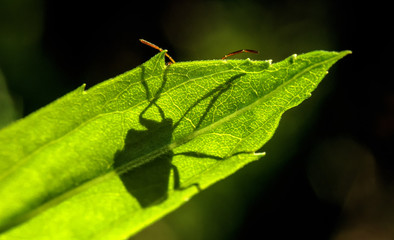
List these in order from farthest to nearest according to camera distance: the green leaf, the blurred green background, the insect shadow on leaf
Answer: the blurred green background
the insect shadow on leaf
the green leaf

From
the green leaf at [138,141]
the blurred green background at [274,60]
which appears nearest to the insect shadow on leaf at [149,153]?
the green leaf at [138,141]

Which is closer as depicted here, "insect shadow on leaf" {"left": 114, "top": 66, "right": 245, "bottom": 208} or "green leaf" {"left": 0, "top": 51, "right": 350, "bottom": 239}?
"green leaf" {"left": 0, "top": 51, "right": 350, "bottom": 239}

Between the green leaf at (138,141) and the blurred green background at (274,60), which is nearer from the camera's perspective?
the green leaf at (138,141)

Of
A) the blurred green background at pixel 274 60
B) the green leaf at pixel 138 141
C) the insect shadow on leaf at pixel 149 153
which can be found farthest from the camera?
the blurred green background at pixel 274 60

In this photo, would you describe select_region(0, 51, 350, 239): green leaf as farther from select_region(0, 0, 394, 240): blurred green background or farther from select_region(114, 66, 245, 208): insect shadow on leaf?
select_region(0, 0, 394, 240): blurred green background

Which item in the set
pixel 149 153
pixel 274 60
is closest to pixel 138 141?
pixel 149 153

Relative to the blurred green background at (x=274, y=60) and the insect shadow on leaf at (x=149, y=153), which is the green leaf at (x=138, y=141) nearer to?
the insect shadow on leaf at (x=149, y=153)

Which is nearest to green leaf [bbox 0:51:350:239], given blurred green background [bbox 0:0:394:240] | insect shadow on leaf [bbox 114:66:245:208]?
insect shadow on leaf [bbox 114:66:245:208]

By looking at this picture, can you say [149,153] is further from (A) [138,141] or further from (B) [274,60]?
(B) [274,60]
